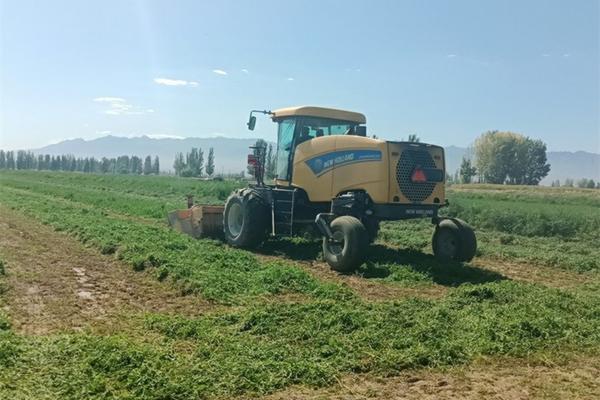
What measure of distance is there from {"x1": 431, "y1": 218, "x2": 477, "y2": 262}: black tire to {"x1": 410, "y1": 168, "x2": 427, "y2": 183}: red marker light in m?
1.26

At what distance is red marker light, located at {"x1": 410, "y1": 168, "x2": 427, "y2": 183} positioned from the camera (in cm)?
1089

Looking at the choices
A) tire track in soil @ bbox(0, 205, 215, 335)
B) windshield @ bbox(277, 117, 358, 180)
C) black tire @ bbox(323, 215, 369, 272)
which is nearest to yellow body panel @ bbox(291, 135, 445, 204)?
windshield @ bbox(277, 117, 358, 180)

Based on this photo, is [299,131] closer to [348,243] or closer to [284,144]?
[284,144]

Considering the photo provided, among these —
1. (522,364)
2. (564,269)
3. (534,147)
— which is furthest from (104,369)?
(534,147)

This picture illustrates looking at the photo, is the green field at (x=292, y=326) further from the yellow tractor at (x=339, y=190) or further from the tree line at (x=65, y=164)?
the tree line at (x=65, y=164)

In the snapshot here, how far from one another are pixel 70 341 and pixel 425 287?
19.2ft

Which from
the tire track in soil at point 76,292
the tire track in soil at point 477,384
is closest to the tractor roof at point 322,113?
the tire track in soil at point 76,292

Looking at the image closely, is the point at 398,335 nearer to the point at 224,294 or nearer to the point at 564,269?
the point at 224,294

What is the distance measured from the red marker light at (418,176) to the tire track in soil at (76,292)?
500 centimetres

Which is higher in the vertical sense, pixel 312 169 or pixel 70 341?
pixel 312 169

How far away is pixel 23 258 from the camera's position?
1111 centimetres

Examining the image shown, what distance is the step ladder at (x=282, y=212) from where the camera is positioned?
12500mm

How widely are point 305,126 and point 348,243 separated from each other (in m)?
3.43

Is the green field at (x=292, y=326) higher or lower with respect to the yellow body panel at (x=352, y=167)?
lower
